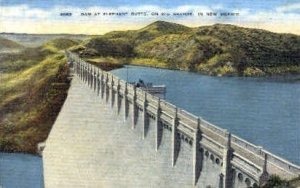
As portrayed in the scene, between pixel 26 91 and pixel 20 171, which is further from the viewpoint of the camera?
pixel 26 91

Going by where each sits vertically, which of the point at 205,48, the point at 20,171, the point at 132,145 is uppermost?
the point at 205,48

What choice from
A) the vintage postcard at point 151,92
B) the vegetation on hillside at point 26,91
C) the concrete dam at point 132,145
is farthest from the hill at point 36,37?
the concrete dam at point 132,145

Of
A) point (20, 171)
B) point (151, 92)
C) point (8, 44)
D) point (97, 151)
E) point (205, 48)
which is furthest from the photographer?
point (97, 151)

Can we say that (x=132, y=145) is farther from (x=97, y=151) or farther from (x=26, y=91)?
(x=26, y=91)

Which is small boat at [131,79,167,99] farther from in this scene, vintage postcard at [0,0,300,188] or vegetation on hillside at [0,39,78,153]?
vegetation on hillside at [0,39,78,153]

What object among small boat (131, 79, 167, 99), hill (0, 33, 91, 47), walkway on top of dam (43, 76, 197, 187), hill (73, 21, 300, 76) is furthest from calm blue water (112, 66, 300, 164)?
hill (0, 33, 91, 47)

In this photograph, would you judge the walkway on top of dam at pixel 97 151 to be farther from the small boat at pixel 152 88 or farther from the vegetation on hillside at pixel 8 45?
the vegetation on hillside at pixel 8 45

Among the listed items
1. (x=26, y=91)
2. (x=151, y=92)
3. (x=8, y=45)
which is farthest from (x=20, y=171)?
(x=151, y=92)

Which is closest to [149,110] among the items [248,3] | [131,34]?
[131,34]
